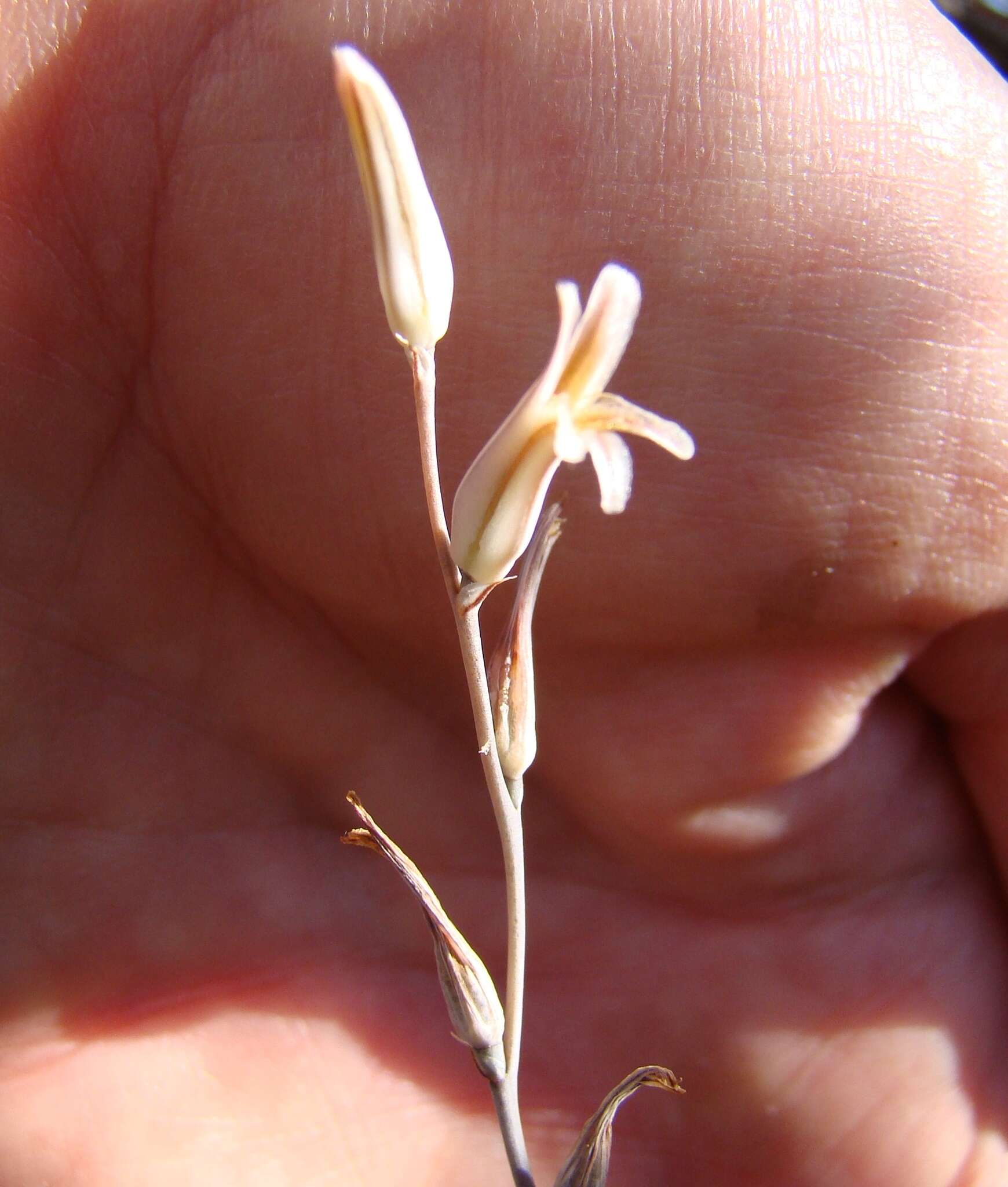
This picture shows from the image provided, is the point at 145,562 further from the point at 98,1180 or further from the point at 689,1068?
the point at 689,1068

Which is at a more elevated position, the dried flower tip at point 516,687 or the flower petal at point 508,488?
the flower petal at point 508,488

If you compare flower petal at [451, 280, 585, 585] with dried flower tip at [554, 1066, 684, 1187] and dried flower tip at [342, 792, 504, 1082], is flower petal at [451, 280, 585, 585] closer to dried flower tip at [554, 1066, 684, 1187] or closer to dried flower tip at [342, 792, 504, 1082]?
dried flower tip at [342, 792, 504, 1082]

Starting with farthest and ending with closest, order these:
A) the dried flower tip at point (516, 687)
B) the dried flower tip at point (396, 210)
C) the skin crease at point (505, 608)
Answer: the skin crease at point (505, 608) → the dried flower tip at point (516, 687) → the dried flower tip at point (396, 210)

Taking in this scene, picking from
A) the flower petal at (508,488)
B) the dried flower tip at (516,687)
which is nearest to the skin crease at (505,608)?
the dried flower tip at (516,687)

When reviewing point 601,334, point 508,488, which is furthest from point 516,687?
point 601,334

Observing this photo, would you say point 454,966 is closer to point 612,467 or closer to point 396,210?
point 612,467

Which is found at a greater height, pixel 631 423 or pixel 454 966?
pixel 631 423

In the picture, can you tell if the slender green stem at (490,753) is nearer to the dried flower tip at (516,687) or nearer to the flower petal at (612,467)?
the dried flower tip at (516,687)

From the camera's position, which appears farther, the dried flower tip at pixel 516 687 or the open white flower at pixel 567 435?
the dried flower tip at pixel 516 687
